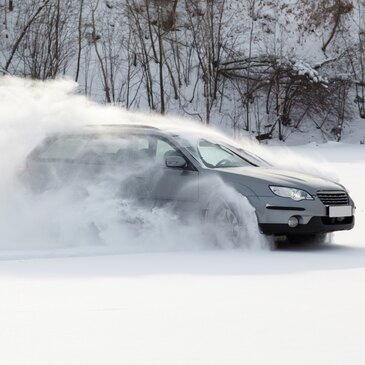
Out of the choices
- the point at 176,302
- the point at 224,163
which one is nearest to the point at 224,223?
the point at 224,163

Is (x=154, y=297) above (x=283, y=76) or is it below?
below

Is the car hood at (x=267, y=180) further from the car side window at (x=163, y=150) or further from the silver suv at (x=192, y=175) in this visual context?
the car side window at (x=163, y=150)

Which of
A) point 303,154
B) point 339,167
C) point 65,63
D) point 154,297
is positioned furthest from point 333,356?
point 65,63

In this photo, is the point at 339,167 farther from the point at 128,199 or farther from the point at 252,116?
the point at 252,116

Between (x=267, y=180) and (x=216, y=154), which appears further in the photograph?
(x=216, y=154)

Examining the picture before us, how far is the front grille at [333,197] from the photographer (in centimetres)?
845

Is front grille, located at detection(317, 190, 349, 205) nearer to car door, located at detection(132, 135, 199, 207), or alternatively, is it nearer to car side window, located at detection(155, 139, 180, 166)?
car door, located at detection(132, 135, 199, 207)

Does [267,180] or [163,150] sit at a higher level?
[163,150]

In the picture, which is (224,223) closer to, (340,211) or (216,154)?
(216,154)

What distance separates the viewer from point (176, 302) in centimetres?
541

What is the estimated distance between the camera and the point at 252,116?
3344cm

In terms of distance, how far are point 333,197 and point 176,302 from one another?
3592mm

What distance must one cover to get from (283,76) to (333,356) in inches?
1141

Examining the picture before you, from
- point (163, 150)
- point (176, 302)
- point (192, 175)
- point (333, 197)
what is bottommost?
point (176, 302)
